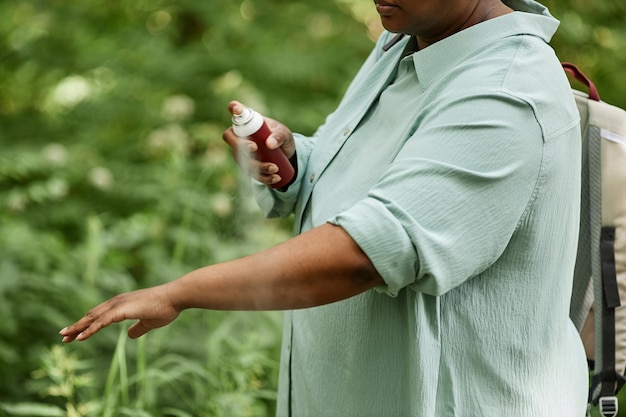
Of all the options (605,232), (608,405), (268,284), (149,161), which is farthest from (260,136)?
(149,161)

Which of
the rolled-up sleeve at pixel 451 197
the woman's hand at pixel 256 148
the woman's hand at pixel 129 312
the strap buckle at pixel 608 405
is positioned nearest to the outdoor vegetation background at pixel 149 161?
the woman's hand at pixel 256 148

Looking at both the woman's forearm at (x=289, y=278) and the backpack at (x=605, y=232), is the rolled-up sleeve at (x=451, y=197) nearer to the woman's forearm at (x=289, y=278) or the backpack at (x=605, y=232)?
the woman's forearm at (x=289, y=278)

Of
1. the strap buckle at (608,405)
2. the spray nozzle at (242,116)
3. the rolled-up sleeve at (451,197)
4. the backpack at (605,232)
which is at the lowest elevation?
the strap buckle at (608,405)

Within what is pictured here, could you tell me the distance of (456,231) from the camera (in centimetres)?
125

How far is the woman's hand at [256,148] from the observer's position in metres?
1.67

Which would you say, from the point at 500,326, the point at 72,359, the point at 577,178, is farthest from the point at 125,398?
the point at 577,178

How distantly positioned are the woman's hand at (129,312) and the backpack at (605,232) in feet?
3.05

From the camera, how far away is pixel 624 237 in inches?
67.4

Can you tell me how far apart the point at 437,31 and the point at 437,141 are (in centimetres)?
32

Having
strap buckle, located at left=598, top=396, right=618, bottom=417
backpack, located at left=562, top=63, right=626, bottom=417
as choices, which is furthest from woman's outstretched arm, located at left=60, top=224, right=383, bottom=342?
strap buckle, located at left=598, top=396, right=618, bottom=417

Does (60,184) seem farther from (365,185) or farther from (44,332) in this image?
(365,185)

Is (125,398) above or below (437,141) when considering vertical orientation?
below

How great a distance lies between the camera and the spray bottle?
159 centimetres

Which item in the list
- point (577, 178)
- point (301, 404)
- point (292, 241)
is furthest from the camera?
point (301, 404)
